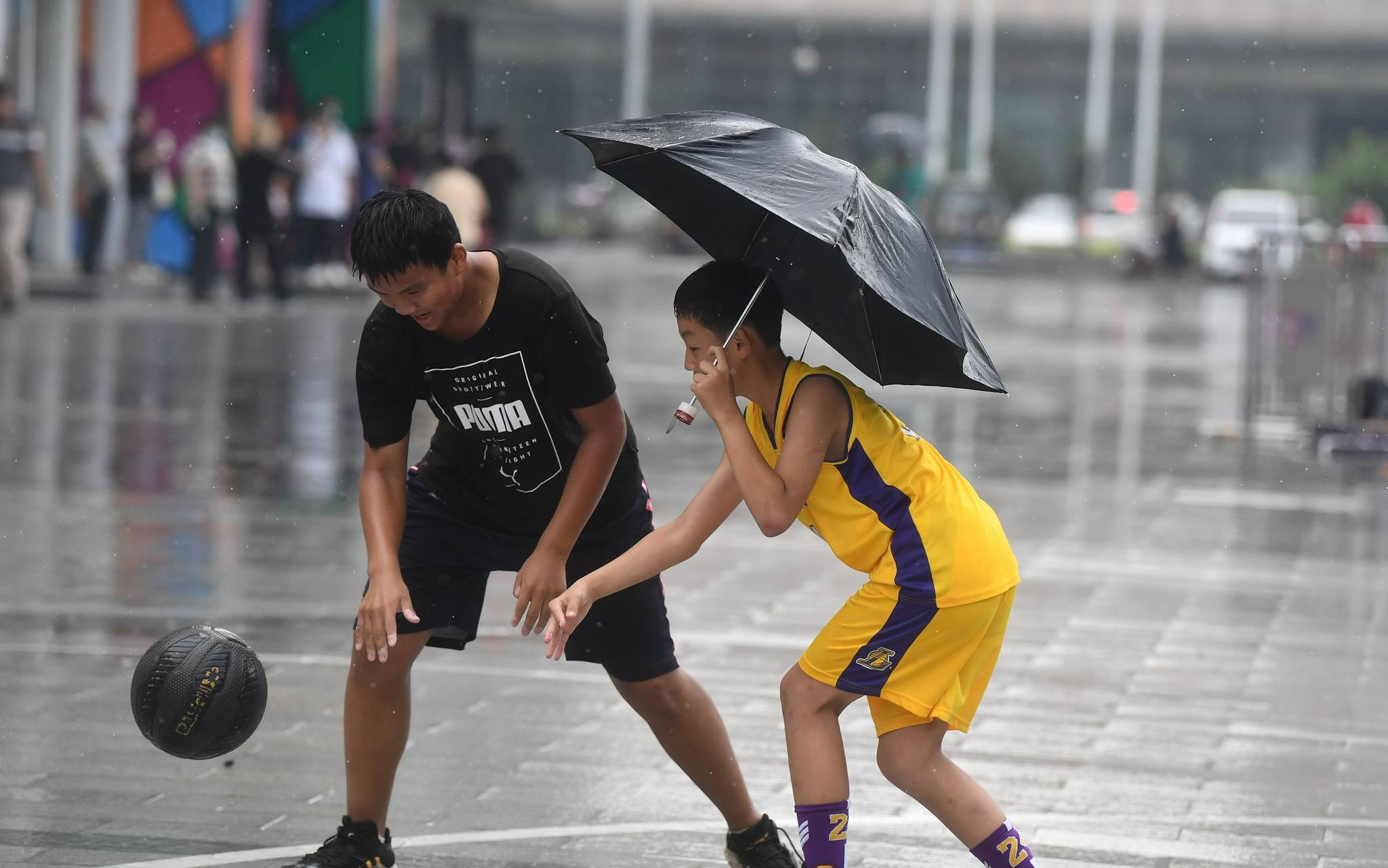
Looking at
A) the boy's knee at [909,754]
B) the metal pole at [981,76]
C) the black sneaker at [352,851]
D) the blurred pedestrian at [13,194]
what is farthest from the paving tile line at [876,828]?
the metal pole at [981,76]

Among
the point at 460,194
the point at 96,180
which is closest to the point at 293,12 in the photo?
the point at 96,180

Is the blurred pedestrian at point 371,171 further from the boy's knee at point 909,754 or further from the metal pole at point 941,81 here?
the metal pole at point 941,81

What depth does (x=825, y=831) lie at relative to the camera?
3.90 metres

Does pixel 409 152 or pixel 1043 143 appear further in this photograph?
pixel 1043 143

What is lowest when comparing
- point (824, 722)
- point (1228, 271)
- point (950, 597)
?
point (1228, 271)

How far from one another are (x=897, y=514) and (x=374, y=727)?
1.35 metres

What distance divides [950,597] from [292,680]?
3.16m

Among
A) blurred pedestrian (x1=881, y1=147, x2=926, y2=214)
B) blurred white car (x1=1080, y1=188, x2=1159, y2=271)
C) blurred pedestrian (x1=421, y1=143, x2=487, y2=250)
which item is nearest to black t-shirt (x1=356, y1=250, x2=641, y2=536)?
blurred pedestrian (x1=421, y1=143, x2=487, y2=250)

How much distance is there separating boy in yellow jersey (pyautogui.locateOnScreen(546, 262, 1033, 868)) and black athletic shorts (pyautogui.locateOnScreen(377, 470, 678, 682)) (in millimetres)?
541

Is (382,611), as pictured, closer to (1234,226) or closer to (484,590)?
(484,590)

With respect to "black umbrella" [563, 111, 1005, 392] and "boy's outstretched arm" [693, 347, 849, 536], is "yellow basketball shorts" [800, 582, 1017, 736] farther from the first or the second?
"black umbrella" [563, 111, 1005, 392]

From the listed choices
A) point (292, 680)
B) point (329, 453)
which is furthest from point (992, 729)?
point (329, 453)

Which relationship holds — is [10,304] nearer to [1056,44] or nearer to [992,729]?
[992,729]

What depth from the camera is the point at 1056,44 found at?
61.8 metres
